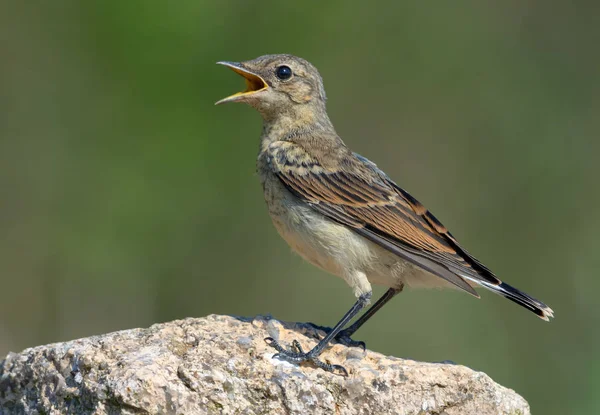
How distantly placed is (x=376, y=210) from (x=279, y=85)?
1.59 metres

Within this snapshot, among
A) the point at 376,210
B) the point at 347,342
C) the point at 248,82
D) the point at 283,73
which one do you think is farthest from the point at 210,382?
the point at 248,82

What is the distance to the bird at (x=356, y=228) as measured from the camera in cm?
608

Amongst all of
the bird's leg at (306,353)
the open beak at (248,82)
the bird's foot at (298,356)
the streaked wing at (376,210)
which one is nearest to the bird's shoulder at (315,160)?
the streaked wing at (376,210)

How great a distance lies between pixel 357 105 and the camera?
37.0ft

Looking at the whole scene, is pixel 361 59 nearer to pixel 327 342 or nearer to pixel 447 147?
pixel 447 147

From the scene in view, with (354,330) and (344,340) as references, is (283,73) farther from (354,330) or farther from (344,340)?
(344,340)

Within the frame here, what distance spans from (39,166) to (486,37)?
6.73m

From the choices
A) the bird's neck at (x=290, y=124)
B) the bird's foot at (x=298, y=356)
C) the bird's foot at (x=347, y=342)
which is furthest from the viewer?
the bird's neck at (x=290, y=124)

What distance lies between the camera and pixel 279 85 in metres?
7.25

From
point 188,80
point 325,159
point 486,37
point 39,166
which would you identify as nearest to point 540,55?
point 486,37

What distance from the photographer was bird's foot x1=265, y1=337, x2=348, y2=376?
16.2ft

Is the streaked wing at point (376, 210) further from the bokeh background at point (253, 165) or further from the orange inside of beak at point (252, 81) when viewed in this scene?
the bokeh background at point (253, 165)

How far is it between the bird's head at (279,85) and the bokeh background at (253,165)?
3557 mm

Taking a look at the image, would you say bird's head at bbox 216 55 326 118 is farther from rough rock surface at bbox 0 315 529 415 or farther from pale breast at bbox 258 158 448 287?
rough rock surface at bbox 0 315 529 415
